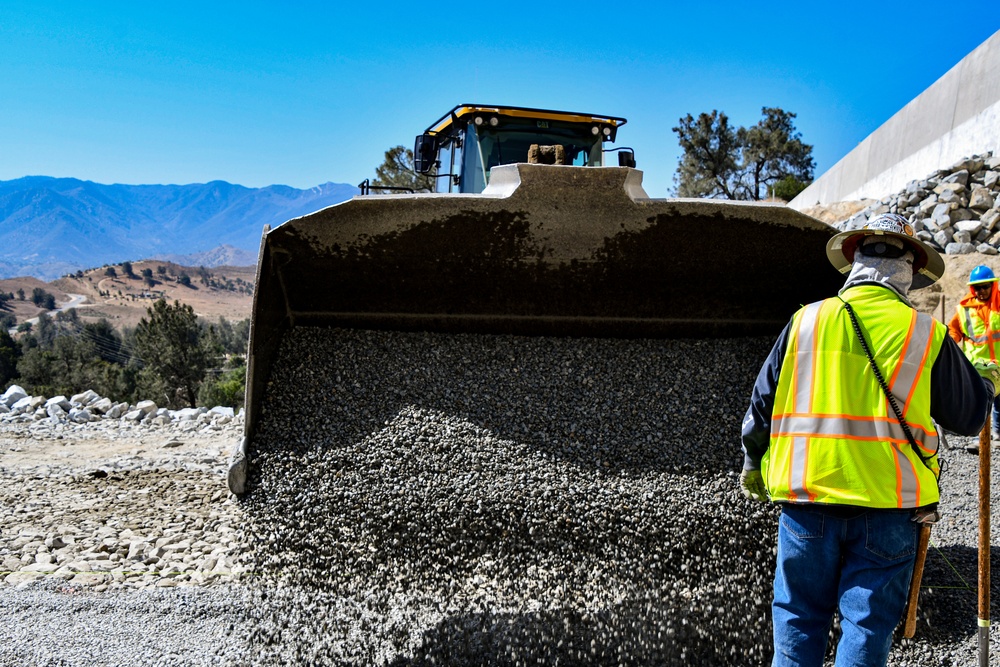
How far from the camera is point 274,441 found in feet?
9.43

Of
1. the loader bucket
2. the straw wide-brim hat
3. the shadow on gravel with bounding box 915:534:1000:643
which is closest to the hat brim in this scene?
the straw wide-brim hat

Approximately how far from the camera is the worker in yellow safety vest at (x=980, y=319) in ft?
14.7

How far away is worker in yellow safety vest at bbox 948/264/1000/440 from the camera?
447cm

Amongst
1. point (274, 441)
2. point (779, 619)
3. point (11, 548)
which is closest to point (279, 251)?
point (274, 441)

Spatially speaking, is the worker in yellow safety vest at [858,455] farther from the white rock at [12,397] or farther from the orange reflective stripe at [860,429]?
the white rock at [12,397]

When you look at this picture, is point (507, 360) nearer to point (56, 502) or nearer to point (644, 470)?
point (644, 470)

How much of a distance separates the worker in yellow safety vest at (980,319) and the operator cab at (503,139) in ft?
7.54

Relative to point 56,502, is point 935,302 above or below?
above

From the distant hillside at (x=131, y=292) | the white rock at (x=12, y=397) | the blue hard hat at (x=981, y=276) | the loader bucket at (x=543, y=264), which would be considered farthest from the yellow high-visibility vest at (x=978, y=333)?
the distant hillside at (x=131, y=292)

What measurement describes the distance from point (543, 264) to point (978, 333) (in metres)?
3.04

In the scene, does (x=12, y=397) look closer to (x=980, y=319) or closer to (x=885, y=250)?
(x=885, y=250)

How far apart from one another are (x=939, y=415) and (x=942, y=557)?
1490 millimetres

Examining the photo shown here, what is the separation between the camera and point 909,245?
1.88 meters

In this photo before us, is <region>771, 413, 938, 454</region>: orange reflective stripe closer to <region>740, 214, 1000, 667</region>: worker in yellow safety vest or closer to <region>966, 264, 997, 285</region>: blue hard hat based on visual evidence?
<region>740, 214, 1000, 667</region>: worker in yellow safety vest
